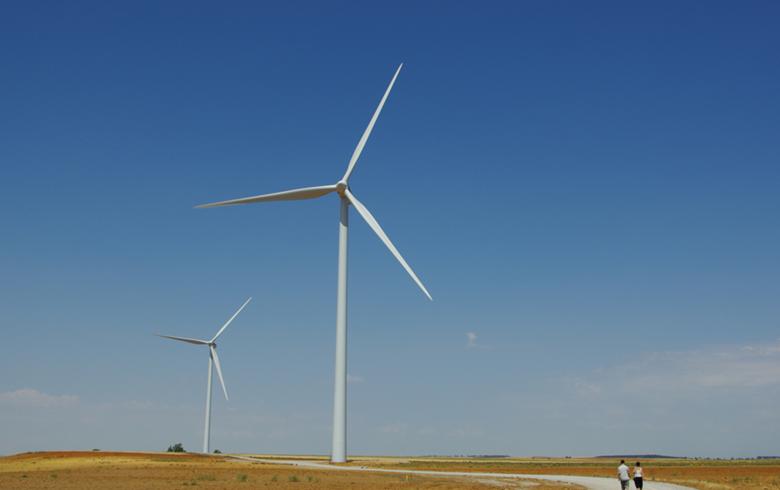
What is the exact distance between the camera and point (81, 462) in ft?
216

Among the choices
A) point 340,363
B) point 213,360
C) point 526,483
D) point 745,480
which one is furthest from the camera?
point 213,360

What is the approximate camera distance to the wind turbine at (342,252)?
2446 inches

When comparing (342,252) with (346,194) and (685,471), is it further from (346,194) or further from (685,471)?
(685,471)

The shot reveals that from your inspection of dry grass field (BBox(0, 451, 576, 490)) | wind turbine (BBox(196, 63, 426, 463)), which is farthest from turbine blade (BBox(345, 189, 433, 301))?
dry grass field (BBox(0, 451, 576, 490))

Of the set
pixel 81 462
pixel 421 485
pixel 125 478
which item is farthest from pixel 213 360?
pixel 421 485

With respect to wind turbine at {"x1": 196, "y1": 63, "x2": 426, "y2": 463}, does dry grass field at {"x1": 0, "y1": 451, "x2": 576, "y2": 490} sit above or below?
below

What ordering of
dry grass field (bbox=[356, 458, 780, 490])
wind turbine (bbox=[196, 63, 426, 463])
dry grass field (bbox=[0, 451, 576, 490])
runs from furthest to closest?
1. wind turbine (bbox=[196, 63, 426, 463])
2. dry grass field (bbox=[356, 458, 780, 490])
3. dry grass field (bbox=[0, 451, 576, 490])

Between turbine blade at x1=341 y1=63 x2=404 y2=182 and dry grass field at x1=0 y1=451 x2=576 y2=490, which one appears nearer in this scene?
dry grass field at x1=0 y1=451 x2=576 y2=490

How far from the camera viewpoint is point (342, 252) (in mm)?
66312

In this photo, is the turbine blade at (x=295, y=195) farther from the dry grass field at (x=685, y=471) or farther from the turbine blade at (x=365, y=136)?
the dry grass field at (x=685, y=471)

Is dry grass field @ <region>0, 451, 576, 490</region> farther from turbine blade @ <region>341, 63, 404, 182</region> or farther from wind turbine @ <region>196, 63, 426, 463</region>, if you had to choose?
turbine blade @ <region>341, 63, 404, 182</region>

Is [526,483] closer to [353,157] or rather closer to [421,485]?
[421,485]

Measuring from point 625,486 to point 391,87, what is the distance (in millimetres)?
46688

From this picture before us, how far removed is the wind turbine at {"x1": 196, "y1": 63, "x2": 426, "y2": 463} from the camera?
62125 millimetres
